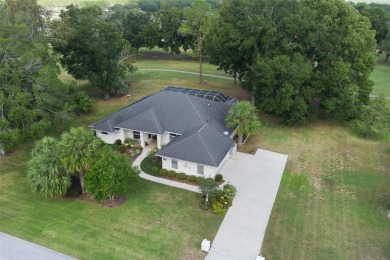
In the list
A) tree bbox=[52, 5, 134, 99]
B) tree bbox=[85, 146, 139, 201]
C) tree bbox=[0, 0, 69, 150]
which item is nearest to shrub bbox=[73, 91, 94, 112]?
tree bbox=[52, 5, 134, 99]

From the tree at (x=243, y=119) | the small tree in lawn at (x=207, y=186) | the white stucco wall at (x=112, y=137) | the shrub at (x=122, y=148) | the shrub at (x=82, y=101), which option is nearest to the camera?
the small tree in lawn at (x=207, y=186)

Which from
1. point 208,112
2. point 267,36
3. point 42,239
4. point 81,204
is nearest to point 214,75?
point 267,36

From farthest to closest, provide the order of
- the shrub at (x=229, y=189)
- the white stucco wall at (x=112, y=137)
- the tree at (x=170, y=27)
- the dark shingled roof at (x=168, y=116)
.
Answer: the tree at (x=170, y=27)
the white stucco wall at (x=112, y=137)
the dark shingled roof at (x=168, y=116)
the shrub at (x=229, y=189)

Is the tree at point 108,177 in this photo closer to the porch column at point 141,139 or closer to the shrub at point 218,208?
the shrub at point 218,208

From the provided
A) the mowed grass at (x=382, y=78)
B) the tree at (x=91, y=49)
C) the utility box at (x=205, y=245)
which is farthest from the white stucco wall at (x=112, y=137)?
the mowed grass at (x=382, y=78)

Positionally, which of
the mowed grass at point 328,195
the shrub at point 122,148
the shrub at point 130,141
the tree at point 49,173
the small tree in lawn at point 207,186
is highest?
the tree at point 49,173

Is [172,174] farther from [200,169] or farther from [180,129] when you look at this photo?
[180,129]
